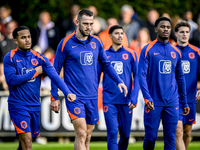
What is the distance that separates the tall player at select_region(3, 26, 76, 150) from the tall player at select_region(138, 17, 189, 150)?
6.03ft

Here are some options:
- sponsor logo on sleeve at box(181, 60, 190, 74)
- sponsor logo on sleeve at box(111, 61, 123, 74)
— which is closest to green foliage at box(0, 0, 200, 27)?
sponsor logo on sleeve at box(111, 61, 123, 74)

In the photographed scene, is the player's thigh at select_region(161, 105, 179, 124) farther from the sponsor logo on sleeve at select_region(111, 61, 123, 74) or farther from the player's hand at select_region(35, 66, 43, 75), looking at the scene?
the player's hand at select_region(35, 66, 43, 75)

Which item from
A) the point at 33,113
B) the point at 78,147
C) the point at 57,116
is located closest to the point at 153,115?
the point at 78,147

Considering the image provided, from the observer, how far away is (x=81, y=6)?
18359mm

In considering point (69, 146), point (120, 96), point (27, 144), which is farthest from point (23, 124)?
point (69, 146)

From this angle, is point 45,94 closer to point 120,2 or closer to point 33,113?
point 33,113

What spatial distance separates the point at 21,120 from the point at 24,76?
0.80m

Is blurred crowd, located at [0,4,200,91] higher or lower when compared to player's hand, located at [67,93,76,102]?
higher

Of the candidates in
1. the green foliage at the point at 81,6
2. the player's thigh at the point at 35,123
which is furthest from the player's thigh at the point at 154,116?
the green foliage at the point at 81,6

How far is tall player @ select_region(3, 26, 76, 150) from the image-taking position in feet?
26.5

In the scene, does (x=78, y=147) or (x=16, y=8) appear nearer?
(x=78, y=147)

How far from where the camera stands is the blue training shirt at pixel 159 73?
8625 millimetres

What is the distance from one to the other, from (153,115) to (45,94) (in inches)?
210

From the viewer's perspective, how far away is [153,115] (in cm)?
863
